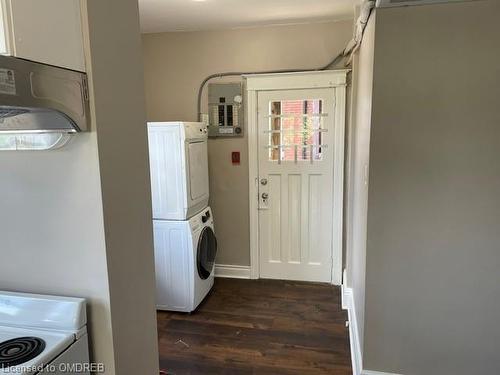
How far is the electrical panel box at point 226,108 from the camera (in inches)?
146

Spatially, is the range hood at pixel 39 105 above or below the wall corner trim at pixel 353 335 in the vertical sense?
above

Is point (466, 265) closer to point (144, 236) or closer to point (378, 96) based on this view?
point (378, 96)

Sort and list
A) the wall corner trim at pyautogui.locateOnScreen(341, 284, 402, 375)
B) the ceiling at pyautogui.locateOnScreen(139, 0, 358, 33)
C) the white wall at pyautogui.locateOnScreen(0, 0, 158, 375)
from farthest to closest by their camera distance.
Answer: the ceiling at pyautogui.locateOnScreen(139, 0, 358, 33) → the wall corner trim at pyautogui.locateOnScreen(341, 284, 402, 375) → the white wall at pyautogui.locateOnScreen(0, 0, 158, 375)

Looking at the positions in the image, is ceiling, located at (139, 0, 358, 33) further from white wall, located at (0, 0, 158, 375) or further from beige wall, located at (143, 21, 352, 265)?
white wall, located at (0, 0, 158, 375)

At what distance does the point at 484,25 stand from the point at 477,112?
0.44 metres

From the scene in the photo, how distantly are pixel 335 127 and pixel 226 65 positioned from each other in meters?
1.28

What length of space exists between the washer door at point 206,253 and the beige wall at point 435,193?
1605mm

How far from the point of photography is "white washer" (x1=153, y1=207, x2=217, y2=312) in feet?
10.2

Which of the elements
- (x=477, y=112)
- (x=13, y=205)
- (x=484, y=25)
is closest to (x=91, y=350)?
(x=13, y=205)

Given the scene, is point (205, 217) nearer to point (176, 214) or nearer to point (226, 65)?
point (176, 214)

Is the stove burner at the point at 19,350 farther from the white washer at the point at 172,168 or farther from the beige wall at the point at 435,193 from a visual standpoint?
the white washer at the point at 172,168

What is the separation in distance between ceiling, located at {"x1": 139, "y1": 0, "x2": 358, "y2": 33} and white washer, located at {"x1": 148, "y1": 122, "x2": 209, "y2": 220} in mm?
944

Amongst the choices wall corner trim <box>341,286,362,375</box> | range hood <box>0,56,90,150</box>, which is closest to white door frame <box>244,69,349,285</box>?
wall corner trim <box>341,286,362,375</box>

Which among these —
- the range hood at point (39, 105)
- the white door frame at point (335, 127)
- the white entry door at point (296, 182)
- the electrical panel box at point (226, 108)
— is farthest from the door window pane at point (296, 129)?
the range hood at point (39, 105)
